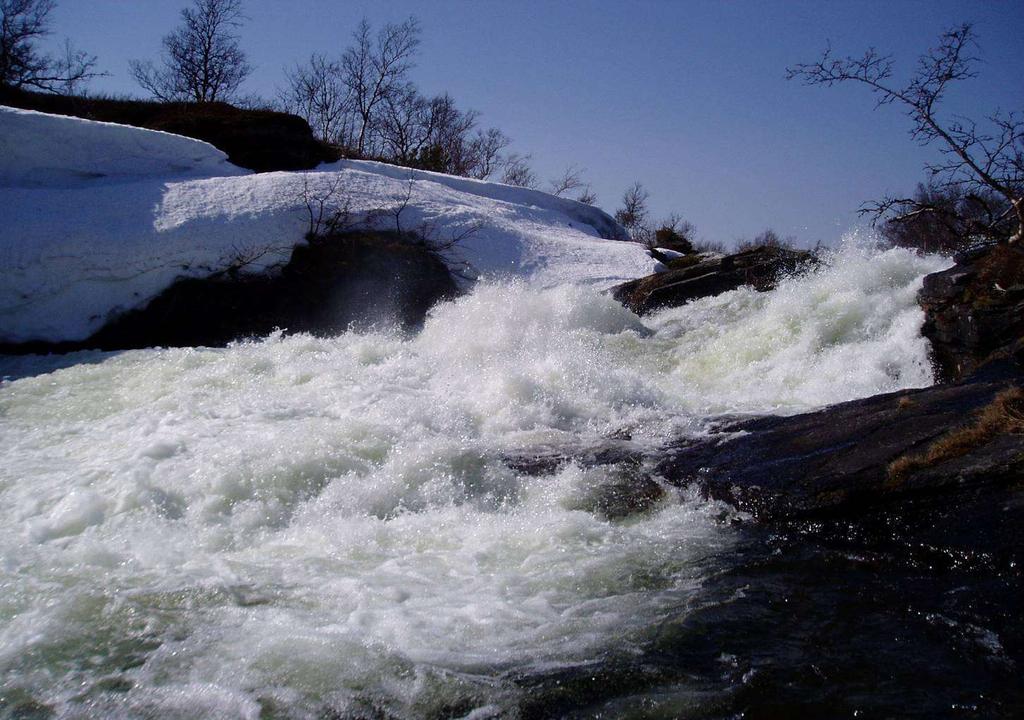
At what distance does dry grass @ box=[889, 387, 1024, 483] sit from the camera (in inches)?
214

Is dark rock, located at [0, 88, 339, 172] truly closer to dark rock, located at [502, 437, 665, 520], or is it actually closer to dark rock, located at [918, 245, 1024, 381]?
dark rock, located at [502, 437, 665, 520]

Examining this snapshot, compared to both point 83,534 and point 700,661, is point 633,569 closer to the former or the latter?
point 700,661

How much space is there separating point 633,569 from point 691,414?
3.01 metres

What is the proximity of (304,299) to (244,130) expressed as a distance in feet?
22.2

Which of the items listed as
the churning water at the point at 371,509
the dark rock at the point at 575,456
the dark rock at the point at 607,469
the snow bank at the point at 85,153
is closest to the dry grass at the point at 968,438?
the churning water at the point at 371,509

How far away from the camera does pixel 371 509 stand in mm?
5891

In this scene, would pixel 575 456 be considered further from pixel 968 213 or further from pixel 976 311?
pixel 968 213

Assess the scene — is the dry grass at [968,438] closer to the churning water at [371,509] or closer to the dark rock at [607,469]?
the churning water at [371,509]

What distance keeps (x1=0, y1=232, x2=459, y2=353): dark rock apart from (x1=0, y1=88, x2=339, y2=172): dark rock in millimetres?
4747

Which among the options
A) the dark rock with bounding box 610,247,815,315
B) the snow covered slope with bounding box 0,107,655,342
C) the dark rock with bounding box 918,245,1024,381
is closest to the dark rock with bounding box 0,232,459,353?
the snow covered slope with bounding box 0,107,655,342

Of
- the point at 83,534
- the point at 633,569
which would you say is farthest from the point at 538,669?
the point at 83,534

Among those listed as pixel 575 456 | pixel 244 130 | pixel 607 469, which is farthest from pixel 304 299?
pixel 607 469

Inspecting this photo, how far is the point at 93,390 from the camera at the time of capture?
28.7 ft

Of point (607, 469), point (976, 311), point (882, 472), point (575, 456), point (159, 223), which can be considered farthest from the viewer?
point (159, 223)
